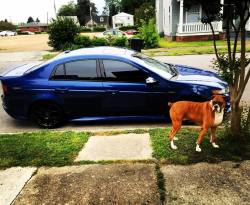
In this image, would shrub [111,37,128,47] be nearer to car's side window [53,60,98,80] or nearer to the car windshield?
the car windshield

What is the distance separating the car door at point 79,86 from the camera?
7.27m

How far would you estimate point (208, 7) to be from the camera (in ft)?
17.4

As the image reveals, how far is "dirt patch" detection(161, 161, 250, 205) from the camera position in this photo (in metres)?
4.21

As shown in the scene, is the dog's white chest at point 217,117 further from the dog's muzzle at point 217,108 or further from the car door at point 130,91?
the car door at point 130,91

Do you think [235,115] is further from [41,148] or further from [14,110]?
[14,110]

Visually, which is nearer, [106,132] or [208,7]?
[208,7]

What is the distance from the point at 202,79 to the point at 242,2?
2441 millimetres

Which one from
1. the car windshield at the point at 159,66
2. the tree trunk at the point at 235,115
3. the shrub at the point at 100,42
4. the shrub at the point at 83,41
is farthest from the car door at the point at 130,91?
the shrub at the point at 83,41

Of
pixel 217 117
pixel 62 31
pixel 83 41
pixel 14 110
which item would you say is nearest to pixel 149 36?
pixel 83 41

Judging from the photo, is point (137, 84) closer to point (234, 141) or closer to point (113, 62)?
point (113, 62)

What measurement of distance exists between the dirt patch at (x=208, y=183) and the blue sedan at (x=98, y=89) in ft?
7.49

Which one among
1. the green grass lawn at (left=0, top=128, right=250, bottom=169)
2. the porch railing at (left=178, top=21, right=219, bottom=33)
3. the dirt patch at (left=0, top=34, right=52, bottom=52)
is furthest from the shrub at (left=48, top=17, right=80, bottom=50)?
the green grass lawn at (left=0, top=128, right=250, bottom=169)

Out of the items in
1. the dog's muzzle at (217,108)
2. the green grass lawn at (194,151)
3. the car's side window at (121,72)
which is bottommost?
the green grass lawn at (194,151)

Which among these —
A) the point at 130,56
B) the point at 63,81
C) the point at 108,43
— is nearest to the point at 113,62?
the point at 130,56
